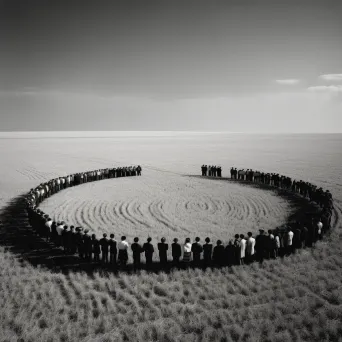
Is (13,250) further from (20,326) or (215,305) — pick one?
(215,305)

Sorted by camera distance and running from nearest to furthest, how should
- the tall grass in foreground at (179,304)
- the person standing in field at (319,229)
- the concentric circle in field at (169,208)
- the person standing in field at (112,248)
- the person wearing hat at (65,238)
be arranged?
the tall grass in foreground at (179,304) < the person standing in field at (112,248) < the person wearing hat at (65,238) < the person standing in field at (319,229) < the concentric circle in field at (169,208)

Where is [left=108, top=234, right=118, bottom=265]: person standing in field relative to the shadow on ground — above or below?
above

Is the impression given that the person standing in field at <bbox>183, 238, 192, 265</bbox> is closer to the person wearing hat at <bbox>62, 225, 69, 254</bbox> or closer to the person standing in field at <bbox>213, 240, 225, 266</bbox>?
the person standing in field at <bbox>213, 240, 225, 266</bbox>

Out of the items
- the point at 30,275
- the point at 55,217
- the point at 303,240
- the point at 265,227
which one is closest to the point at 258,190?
the point at 265,227

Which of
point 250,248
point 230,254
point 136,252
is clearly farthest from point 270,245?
point 136,252

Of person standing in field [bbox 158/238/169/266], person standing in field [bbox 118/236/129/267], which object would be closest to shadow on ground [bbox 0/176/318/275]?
person standing in field [bbox 158/238/169/266]

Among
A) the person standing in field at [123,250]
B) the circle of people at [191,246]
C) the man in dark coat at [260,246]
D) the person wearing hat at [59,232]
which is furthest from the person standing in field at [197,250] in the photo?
the person wearing hat at [59,232]

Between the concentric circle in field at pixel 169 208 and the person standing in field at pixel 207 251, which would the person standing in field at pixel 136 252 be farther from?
the concentric circle in field at pixel 169 208
